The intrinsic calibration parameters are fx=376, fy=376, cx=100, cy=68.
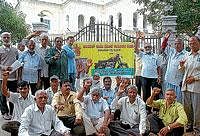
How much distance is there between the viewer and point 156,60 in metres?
8.51

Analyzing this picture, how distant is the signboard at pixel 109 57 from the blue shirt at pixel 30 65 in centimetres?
265

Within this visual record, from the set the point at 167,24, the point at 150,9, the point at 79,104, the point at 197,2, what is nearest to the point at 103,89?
the point at 79,104

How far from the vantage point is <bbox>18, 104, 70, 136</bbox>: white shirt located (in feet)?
17.4

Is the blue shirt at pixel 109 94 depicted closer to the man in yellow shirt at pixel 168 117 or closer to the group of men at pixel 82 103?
the group of men at pixel 82 103

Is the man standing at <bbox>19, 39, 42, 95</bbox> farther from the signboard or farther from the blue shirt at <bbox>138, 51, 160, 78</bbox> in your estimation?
the signboard

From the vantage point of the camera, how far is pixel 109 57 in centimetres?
1061

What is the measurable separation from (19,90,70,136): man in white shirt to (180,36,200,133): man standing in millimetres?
2537

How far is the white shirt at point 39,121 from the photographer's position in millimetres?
5294

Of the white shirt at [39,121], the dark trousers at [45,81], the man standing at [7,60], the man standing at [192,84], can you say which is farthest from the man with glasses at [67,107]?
the man standing at [192,84]

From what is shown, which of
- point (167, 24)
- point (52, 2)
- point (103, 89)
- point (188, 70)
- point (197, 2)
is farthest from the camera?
point (52, 2)

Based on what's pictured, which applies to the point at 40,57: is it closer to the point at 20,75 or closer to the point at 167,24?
the point at 20,75

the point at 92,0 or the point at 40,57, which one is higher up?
the point at 92,0

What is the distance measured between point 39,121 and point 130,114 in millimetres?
1810

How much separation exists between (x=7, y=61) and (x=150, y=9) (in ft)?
27.6
